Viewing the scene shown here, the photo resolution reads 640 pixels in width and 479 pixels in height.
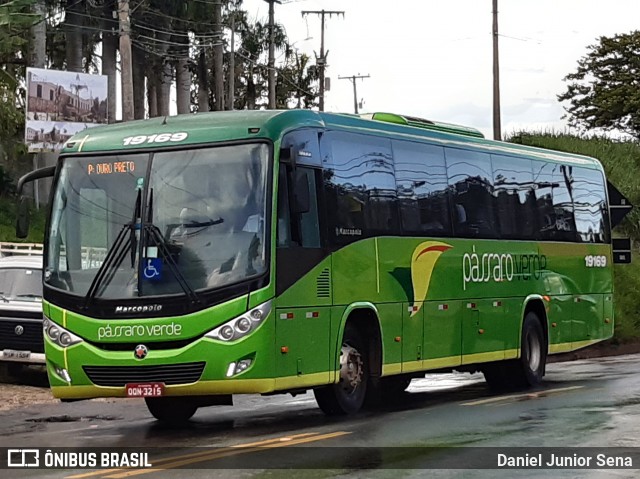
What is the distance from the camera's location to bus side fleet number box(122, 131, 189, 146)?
13.9 m

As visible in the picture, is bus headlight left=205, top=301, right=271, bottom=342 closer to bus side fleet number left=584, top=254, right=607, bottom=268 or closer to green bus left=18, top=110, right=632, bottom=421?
green bus left=18, top=110, right=632, bottom=421

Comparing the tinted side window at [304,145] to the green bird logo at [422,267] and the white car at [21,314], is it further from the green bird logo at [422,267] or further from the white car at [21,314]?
the white car at [21,314]

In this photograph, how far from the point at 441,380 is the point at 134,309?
1000cm

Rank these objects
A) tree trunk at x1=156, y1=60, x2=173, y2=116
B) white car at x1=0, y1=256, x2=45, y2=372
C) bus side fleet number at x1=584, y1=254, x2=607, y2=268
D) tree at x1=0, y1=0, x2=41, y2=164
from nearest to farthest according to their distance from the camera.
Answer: white car at x1=0, y1=256, x2=45, y2=372
bus side fleet number at x1=584, y1=254, x2=607, y2=268
tree at x1=0, y1=0, x2=41, y2=164
tree trunk at x1=156, y1=60, x2=173, y2=116

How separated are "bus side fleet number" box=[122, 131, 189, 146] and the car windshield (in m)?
6.28

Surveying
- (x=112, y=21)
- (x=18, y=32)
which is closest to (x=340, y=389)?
(x=18, y=32)

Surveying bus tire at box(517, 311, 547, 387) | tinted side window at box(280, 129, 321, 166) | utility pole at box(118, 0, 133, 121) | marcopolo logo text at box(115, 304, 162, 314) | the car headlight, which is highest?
utility pole at box(118, 0, 133, 121)

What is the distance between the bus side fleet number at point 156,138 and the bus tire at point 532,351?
755 cm

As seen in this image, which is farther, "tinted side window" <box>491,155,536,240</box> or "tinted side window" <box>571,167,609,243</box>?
"tinted side window" <box>571,167,609,243</box>

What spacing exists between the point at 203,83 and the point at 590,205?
4027cm

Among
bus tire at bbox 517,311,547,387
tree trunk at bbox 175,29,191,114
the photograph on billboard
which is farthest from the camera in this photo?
tree trunk at bbox 175,29,191,114

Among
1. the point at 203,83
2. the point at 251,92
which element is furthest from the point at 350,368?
the point at 251,92

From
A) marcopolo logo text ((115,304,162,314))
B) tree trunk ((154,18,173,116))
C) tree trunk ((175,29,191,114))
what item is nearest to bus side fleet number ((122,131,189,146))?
marcopolo logo text ((115,304,162,314))

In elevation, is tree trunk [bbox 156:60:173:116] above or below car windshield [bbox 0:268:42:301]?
above
